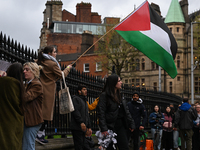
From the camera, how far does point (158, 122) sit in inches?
506

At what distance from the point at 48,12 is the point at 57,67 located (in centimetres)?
6234

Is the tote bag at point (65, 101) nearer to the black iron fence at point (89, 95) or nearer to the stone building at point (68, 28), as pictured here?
the black iron fence at point (89, 95)

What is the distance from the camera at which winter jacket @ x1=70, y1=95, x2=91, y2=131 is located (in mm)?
7387

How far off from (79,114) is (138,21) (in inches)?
147

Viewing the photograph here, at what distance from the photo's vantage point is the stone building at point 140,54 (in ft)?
181

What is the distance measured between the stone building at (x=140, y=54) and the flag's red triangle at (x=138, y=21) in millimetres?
39359

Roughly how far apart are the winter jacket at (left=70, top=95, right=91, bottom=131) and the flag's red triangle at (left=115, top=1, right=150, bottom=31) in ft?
9.18

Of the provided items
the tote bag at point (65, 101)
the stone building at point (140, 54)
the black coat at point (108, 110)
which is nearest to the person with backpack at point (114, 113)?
the black coat at point (108, 110)

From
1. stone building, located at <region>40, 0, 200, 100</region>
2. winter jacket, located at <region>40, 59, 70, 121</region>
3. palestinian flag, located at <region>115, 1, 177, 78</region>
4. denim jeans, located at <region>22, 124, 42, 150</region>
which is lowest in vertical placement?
denim jeans, located at <region>22, 124, 42, 150</region>

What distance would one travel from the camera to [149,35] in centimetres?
973

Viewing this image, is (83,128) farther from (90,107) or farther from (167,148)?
(167,148)

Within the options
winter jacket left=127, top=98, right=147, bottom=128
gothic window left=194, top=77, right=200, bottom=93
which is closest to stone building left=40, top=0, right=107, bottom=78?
gothic window left=194, top=77, right=200, bottom=93

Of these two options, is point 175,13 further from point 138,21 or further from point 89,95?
point 89,95

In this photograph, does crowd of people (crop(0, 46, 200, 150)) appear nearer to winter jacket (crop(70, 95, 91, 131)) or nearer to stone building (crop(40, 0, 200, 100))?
winter jacket (crop(70, 95, 91, 131))
